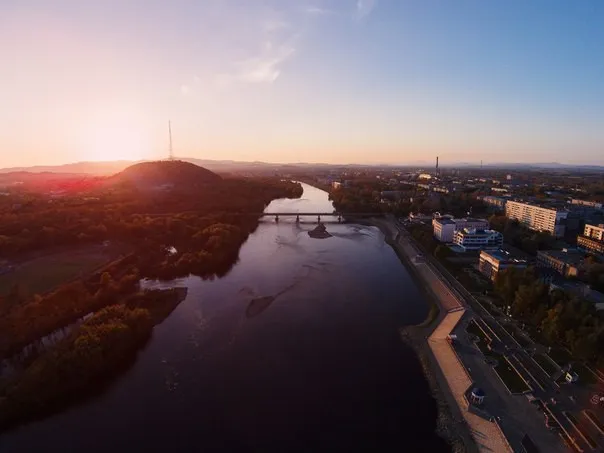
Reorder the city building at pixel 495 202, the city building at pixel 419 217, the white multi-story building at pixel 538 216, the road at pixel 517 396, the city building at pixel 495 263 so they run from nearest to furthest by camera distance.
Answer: the road at pixel 517 396 → the city building at pixel 495 263 → the white multi-story building at pixel 538 216 → the city building at pixel 419 217 → the city building at pixel 495 202

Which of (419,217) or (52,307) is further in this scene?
(419,217)

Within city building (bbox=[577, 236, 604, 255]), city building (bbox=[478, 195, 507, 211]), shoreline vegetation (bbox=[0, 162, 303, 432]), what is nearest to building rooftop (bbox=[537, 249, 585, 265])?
city building (bbox=[577, 236, 604, 255])

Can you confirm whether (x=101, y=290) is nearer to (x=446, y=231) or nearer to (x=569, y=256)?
(x=446, y=231)

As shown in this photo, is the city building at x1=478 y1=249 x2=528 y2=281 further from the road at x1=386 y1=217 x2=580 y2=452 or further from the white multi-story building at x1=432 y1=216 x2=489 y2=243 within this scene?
the white multi-story building at x1=432 y1=216 x2=489 y2=243

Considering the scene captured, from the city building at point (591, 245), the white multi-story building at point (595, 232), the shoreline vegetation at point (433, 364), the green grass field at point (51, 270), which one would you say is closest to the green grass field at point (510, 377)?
the shoreline vegetation at point (433, 364)

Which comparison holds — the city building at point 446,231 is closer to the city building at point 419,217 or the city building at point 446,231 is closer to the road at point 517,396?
the city building at point 419,217

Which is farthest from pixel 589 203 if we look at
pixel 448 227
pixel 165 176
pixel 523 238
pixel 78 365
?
pixel 165 176

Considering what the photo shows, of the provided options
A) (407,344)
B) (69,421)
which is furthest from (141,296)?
(407,344)
